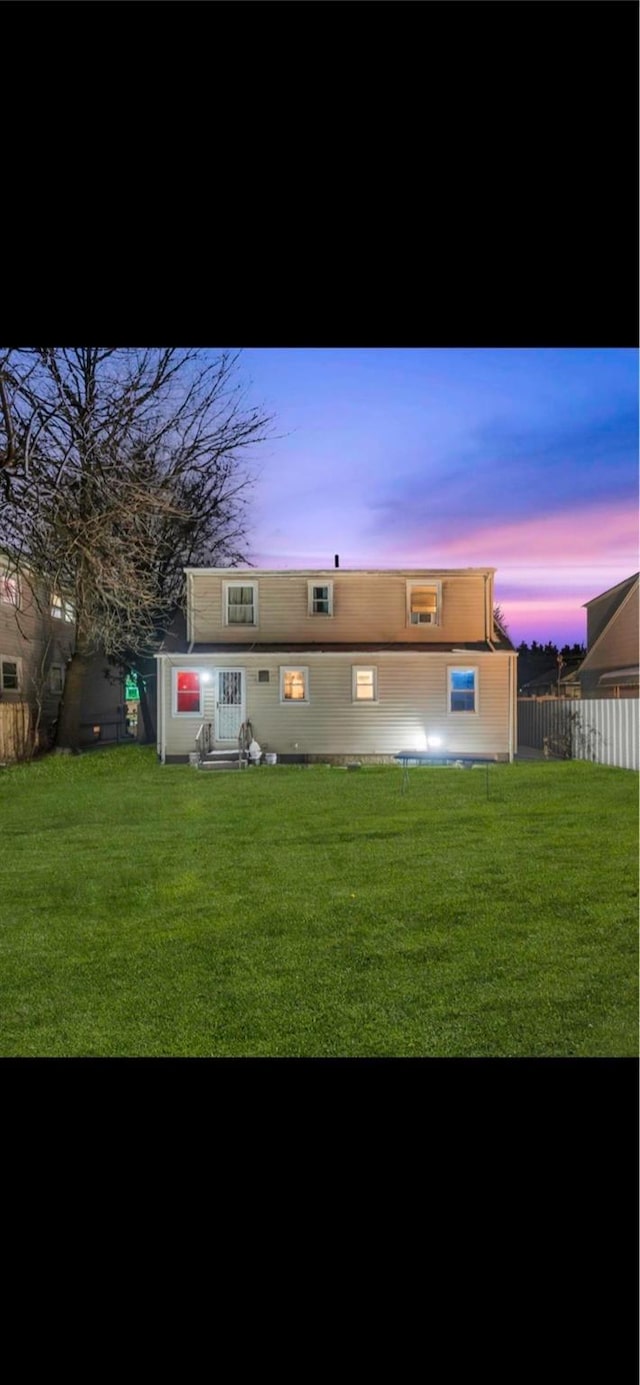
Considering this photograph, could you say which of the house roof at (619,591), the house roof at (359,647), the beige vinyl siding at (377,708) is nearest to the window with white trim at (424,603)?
the house roof at (359,647)

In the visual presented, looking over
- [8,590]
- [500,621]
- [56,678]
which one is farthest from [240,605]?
[8,590]

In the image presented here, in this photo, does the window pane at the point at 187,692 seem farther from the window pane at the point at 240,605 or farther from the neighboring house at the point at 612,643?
the neighboring house at the point at 612,643

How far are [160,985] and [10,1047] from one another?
1.73 ft

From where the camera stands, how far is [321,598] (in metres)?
8.09

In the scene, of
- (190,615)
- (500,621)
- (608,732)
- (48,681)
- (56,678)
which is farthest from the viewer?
(500,621)

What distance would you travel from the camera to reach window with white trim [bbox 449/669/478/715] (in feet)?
25.6

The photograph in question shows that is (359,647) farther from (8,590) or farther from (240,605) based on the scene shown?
(8,590)

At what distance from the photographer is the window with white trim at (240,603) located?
25.6 ft

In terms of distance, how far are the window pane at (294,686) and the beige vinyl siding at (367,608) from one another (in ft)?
1.19

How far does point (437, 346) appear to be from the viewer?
3.10 ft

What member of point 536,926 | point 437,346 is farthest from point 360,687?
point 437,346

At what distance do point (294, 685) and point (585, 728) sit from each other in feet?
9.21

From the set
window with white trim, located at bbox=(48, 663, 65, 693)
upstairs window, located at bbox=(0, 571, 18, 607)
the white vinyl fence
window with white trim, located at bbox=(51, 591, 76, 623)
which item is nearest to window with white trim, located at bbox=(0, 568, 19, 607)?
upstairs window, located at bbox=(0, 571, 18, 607)
